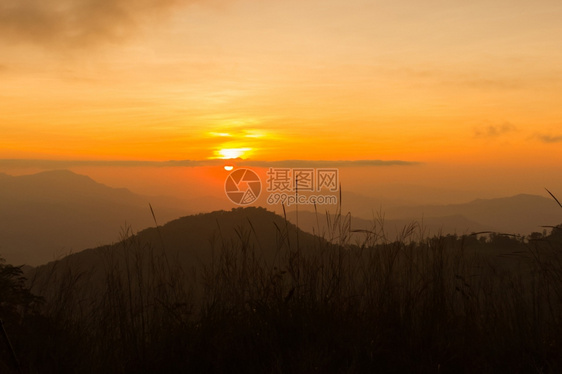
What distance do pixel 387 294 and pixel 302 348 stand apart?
→ 96 cm

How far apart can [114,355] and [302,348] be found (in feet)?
4.03

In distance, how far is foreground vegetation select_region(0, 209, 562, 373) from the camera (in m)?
3.05

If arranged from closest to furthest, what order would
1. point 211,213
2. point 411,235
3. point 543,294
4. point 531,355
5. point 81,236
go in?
point 531,355 → point 543,294 → point 411,235 → point 211,213 → point 81,236

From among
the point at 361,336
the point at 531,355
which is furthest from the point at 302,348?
the point at 531,355

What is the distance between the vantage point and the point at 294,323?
10.6ft

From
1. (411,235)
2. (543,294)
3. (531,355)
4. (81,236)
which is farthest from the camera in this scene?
(81,236)

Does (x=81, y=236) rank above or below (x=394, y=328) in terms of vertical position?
below

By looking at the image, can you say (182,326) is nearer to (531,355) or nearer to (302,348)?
(302,348)

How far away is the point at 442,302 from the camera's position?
3.61 meters

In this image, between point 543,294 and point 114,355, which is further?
point 543,294

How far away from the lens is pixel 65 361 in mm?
3193

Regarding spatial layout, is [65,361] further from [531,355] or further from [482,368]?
[531,355]

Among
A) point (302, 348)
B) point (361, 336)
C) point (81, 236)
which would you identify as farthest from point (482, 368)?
point (81, 236)

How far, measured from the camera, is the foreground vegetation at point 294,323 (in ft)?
10.0
